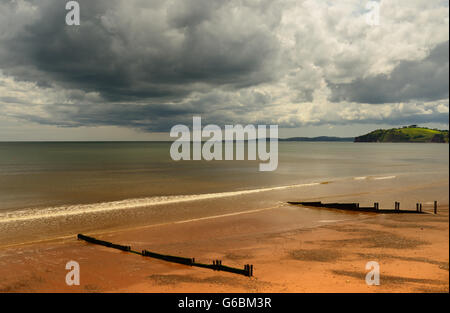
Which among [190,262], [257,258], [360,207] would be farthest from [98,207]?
[360,207]

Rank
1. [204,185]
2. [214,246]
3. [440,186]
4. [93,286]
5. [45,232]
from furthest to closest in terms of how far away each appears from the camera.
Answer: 1. [204,185]
2. [440,186]
3. [45,232]
4. [214,246]
5. [93,286]

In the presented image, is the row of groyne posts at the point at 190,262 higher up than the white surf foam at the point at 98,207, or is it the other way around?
the row of groyne posts at the point at 190,262

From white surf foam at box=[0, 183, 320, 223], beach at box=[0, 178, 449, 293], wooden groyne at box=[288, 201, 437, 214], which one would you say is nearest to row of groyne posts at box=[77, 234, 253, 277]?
beach at box=[0, 178, 449, 293]

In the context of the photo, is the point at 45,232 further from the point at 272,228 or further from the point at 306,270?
the point at 306,270

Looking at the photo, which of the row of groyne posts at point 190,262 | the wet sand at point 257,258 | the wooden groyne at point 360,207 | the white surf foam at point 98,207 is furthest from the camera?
the white surf foam at point 98,207

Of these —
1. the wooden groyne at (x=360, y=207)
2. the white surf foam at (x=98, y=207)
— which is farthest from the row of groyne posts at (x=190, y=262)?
the wooden groyne at (x=360, y=207)

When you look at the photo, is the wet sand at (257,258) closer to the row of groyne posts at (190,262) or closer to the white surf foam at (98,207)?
the row of groyne posts at (190,262)

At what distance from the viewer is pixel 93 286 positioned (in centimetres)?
1509

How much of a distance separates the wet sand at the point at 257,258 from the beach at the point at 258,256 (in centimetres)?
5

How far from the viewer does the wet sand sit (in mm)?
14562

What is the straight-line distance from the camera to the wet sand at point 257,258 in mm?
14562

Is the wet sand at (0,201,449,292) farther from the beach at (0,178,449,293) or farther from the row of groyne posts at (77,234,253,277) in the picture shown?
the row of groyne posts at (77,234,253,277)
